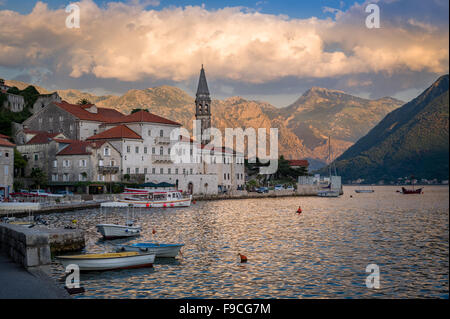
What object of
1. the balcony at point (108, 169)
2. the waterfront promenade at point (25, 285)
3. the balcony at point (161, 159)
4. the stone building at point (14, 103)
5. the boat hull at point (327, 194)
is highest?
the stone building at point (14, 103)

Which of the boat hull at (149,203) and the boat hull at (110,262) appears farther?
the boat hull at (149,203)

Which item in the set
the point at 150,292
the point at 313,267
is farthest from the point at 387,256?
the point at 150,292

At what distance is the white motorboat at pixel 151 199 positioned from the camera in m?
84.0

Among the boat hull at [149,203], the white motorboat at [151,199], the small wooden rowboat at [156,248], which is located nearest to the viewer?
the small wooden rowboat at [156,248]

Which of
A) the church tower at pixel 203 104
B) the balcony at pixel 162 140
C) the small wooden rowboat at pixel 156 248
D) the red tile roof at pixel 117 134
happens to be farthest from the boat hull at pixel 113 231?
the church tower at pixel 203 104

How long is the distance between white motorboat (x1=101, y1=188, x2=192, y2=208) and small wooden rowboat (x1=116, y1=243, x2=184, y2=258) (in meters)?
51.2

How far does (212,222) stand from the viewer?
59562mm

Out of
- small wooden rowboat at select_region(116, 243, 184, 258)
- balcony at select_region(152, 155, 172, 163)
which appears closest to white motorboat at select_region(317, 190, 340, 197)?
balcony at select_region(152, 155, 172, 163)

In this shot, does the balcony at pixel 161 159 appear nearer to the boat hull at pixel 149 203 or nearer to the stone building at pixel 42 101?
the boat hull at pixel 149 203

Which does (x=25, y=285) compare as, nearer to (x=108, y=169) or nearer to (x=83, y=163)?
(x=83, y=163)

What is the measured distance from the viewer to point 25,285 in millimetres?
16766

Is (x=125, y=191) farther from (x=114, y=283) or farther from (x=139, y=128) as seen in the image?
(x=114, y=283)

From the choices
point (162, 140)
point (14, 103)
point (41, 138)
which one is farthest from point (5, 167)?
point (14, 103)

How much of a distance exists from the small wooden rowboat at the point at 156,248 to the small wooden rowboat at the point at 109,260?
171 cm
